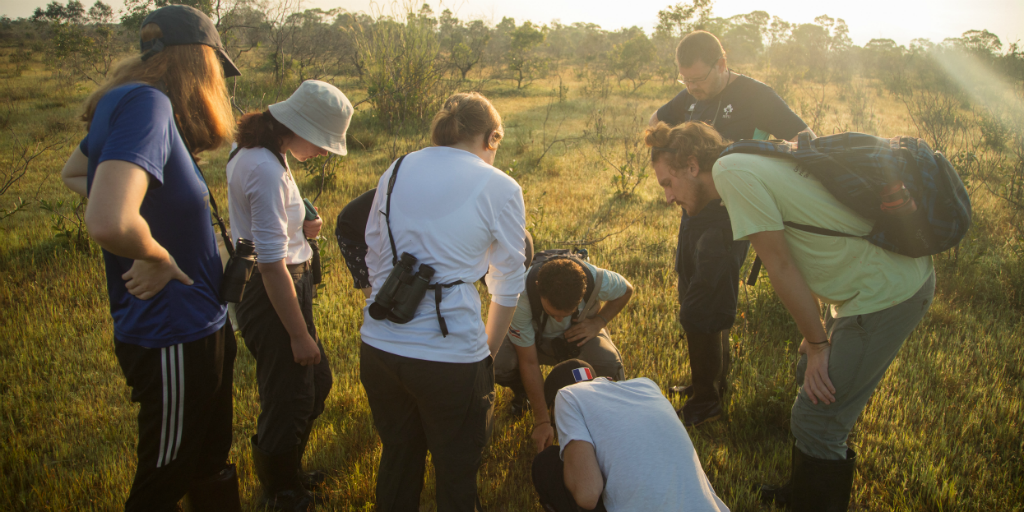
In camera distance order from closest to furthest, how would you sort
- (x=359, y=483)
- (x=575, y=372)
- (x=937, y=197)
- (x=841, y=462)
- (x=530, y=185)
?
1. (x=937, y=197)
2. (x=841, y=462)
3. (x=575, y=372)
4. (x=359, y=483)
5. (x=530, y=185)

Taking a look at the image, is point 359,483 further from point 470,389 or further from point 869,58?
point 869,58

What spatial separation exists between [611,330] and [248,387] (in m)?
2.78

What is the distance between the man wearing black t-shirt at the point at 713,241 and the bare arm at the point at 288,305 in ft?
7.09

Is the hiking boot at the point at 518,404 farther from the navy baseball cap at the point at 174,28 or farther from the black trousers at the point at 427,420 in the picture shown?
the navy baseball cap at the point at 174,28

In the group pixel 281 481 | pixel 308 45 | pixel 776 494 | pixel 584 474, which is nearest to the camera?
pixel 584 474

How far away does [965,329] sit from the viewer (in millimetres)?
4227

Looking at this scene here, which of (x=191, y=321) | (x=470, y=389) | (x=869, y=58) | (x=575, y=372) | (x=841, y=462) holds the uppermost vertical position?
(x=869, y=58)

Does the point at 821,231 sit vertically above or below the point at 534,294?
above

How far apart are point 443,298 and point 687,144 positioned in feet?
4.56

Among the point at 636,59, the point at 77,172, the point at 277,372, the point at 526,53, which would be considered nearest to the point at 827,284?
the point at 277,372

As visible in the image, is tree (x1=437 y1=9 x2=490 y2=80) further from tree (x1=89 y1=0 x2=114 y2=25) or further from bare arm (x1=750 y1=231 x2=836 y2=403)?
tree (x1=89 y1=0 x2=114 y2=25)

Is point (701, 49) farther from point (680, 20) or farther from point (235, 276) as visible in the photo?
point (680, 20)

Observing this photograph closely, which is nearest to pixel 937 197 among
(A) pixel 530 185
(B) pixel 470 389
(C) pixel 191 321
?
(B) pixel 470 389

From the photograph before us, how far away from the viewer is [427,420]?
1.80 m
